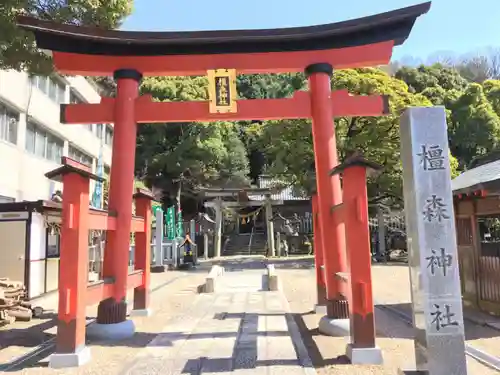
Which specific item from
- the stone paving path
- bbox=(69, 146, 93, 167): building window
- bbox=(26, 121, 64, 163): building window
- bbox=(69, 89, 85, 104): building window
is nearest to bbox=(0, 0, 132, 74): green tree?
the stone paving path

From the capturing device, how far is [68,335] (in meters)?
6.04

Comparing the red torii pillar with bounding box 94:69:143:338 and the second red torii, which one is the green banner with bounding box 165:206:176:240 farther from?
the red torii pillar with bounding box 94:69:143:338

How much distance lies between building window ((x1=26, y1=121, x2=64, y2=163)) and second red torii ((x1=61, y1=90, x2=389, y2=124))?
1143 cm

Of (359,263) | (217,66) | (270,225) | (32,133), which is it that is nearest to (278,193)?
(270,225)

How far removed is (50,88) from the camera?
20828 mm

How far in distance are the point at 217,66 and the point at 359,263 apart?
4.92 meters

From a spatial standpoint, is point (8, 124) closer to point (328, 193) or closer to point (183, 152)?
point (328, 193)

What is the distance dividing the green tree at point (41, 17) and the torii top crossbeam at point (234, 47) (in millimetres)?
367

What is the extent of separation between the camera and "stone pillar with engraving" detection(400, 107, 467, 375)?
459 centimetres

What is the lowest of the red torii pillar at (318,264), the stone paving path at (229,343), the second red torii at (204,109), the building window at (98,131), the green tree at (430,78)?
the stone paving path at (229,343)

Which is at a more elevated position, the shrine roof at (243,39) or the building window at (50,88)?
the building window at (50,88)

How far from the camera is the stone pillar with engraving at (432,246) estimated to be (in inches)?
181

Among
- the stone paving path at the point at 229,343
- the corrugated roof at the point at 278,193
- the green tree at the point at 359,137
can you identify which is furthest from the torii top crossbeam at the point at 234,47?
the corrugated roof at the point at 278,193

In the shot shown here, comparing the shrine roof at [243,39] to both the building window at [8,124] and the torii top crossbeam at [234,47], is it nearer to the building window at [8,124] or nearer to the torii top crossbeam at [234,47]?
the torii top crossbeam at [234,47]
